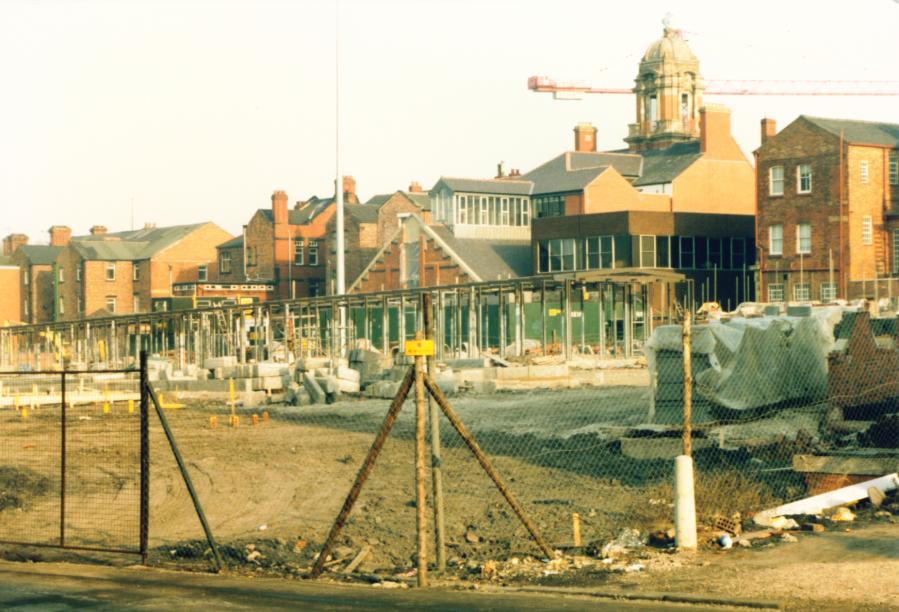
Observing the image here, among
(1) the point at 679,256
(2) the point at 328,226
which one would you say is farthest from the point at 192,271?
(1) the point at 679,256

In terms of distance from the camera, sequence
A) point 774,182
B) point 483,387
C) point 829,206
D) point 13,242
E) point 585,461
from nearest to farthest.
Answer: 1. point 585,461
2. point 483,387
3. point 829,206
4. point 774,182
5. point 13,242

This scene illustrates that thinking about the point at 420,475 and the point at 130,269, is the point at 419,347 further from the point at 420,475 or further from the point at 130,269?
the point at 130,269

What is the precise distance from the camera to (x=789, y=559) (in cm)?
1168

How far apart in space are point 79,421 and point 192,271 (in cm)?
7049

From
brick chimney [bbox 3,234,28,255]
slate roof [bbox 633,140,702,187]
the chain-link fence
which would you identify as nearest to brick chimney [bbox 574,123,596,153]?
slate roof [bbox 633,140,702,187]

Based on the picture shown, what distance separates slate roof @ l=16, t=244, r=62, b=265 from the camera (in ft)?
359

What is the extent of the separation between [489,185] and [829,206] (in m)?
25.0

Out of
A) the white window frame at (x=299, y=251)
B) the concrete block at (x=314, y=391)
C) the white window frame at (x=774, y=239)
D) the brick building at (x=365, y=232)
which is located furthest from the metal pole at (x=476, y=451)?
the white window frame at (x=299, y=251)

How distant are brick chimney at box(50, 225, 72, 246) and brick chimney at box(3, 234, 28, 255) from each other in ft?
25.2

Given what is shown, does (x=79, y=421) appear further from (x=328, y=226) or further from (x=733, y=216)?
(x=328, y=226)

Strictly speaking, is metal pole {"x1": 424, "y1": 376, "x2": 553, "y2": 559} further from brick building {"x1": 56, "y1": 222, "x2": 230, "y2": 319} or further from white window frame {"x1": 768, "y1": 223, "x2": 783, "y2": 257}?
brick building {"x1": 56, "y1": 222, "x2": 230, "y2": 319}

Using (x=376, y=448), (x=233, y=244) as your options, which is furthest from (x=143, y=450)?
(x=233, y=244)

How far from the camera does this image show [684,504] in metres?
12.0

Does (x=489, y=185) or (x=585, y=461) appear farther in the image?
(x=489, y=185)
